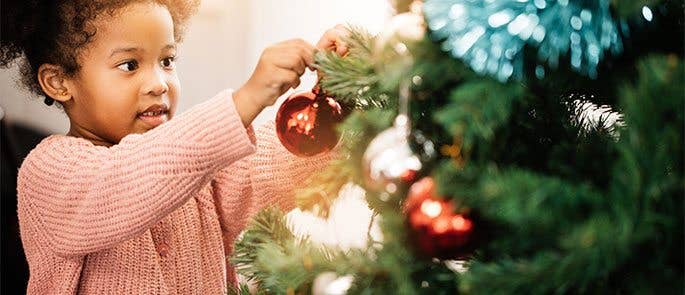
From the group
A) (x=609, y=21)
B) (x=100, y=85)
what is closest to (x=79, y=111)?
(x=100, y=85)

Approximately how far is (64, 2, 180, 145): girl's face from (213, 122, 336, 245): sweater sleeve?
148 millimetres

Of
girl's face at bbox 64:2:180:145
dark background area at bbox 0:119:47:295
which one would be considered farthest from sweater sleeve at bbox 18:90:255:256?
dark background area at bbox 0:119:47:295

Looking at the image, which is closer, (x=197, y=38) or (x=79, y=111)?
(x=79, y=111)

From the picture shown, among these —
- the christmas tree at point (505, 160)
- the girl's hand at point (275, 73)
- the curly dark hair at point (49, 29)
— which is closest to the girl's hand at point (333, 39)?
the girl's hand at point (275, 73)

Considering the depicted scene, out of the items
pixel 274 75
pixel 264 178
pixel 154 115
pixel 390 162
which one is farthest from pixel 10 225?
pixel 390 162

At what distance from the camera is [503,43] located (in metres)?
0.45

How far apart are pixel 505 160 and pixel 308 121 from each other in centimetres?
20

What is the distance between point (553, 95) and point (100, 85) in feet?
2.13

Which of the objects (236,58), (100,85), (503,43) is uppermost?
(236,58)

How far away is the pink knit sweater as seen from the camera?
75 cm

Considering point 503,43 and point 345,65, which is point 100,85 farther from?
point 503,43

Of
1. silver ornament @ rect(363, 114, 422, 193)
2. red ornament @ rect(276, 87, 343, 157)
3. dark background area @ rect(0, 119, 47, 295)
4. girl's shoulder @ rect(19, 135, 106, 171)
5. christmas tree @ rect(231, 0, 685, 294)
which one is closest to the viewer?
christmas tree @ rect(231, 0, 685, 294)

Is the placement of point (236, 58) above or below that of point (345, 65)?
above

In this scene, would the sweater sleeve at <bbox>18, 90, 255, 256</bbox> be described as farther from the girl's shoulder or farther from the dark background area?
the dark background area
